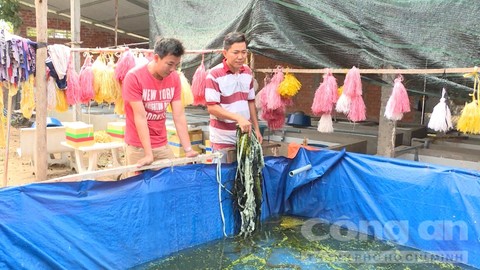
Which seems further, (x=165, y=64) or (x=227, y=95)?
(x=227, y=95)

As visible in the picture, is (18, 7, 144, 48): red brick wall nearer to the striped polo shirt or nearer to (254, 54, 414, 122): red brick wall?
(254, 54, 414, 122): red brick wall

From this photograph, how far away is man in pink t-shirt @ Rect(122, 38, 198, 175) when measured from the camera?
2789mm

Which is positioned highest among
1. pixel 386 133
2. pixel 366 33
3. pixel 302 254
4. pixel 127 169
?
pixel 366 33

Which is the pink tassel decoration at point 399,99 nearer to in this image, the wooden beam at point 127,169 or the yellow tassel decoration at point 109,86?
the wooden beam at point 127,169

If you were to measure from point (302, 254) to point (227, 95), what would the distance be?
1.47 meters

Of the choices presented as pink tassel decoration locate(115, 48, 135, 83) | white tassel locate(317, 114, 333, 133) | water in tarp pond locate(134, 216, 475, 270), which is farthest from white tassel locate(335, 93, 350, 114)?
pink tassel decoration locate(115, 48, 135, 83)

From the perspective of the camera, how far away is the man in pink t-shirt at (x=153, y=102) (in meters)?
2.79

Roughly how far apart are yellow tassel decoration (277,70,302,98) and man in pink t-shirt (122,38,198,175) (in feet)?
4.20

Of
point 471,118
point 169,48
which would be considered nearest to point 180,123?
point 169,48

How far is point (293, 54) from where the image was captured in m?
3.77

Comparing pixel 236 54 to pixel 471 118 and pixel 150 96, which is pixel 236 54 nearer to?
pixel 150 96

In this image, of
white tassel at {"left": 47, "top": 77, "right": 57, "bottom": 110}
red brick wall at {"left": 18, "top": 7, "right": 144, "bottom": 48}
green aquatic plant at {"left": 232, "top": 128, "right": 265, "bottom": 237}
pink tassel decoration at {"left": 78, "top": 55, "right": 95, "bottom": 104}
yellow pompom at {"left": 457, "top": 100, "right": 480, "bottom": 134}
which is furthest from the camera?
red brick wall at {"left": 18, "top": 7, "right": 144, "bottom": 48}

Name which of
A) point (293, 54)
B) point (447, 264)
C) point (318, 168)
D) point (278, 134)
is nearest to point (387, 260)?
point (447, 264)

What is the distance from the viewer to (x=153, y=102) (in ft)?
9.81
